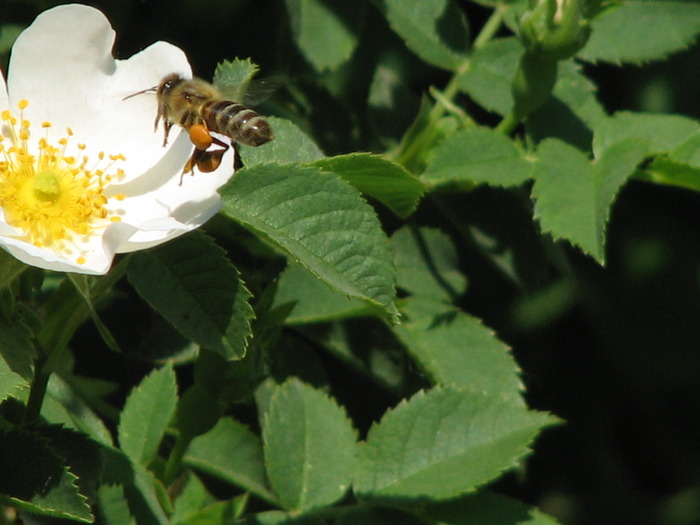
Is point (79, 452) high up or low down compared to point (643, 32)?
down

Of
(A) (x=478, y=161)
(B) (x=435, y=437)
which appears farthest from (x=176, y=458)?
(A) (x=478, y=161)

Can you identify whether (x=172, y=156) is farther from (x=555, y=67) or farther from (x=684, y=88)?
(x=684, y=88)

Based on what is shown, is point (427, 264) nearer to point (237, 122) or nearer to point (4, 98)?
point (237, 122)

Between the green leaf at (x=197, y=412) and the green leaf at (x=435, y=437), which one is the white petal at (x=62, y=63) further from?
the green leaf at (x=435, y=437)

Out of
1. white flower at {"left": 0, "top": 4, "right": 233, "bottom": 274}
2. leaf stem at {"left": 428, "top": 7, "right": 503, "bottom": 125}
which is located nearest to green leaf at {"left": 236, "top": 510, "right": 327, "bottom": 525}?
white flower at {"left": 0, "top": 4, "right": 233, "bottom": 274}

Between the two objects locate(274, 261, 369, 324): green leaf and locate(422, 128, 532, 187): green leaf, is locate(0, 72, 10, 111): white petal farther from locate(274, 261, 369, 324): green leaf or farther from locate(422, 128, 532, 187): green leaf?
locate(422, 128, 532, 187): green leaf

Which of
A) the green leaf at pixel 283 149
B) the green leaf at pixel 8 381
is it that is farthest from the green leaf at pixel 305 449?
the green leaf at pixel 8 381
